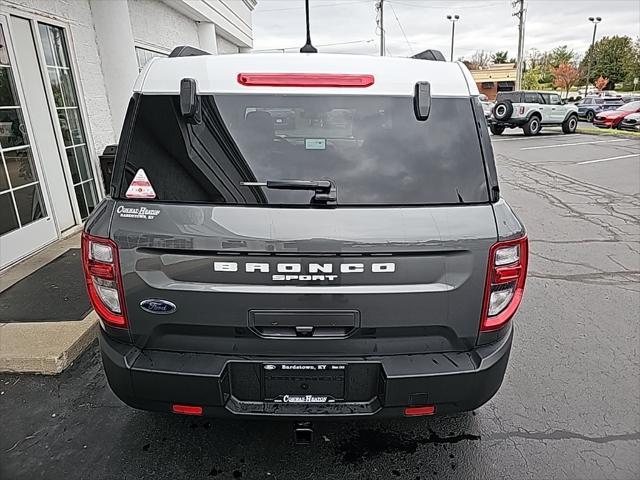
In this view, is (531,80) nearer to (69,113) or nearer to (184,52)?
(69,113)

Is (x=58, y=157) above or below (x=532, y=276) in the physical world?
above

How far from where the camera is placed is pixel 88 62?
651 cm

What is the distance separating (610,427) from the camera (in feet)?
8.92

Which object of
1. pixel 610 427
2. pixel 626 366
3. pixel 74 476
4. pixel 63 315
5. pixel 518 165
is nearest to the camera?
pixel 74 476

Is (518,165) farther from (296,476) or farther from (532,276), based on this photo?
(296,476)

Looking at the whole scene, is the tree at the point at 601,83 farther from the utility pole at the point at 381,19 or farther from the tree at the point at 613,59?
the utility pole at the point at 381,19

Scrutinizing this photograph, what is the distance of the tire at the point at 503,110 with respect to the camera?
846 inches

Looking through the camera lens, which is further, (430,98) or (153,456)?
(153,456)

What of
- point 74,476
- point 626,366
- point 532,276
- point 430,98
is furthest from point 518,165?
point 74,476

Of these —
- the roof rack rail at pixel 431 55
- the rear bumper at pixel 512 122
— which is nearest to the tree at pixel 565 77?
the rear bumper at pixel 512 122

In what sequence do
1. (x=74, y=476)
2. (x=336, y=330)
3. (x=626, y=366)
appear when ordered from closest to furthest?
(x=336, y=330), (x=74, y=476), (x=626, y=366)

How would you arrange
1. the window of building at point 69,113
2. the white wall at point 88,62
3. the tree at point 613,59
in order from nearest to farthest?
the window of building at point 69,113, the white wall at point 88,62, the tree at point 613,59

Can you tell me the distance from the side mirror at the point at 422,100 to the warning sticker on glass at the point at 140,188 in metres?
1.22

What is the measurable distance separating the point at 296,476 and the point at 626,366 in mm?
2596
